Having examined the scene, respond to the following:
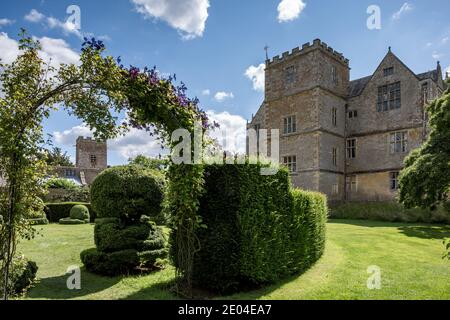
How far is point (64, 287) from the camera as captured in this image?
7.21 metres

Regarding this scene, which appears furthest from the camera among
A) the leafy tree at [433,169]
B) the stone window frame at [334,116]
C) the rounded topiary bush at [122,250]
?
the stone window frame at [334,116]

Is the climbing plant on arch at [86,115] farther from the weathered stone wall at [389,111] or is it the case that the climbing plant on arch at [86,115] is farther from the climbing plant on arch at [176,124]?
the weathered stone wall at [389,111]

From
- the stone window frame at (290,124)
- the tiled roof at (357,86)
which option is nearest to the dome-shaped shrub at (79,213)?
the stone window frame at (290,124)

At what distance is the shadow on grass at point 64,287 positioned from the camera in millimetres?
6551

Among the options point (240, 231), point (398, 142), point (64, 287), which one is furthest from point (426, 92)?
point (64, 287)

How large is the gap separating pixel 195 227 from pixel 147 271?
9.63 ft

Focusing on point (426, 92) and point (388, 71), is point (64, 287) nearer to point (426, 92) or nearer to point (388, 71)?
point (426, 92)

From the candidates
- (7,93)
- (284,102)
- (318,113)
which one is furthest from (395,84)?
(7,93)

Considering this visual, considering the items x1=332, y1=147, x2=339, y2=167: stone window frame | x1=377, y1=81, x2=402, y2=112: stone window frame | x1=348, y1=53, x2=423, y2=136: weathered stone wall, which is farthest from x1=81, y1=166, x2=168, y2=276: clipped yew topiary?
x1=377, y1=81, x2=402, y2=112: stone window frame

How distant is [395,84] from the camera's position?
2552 cm

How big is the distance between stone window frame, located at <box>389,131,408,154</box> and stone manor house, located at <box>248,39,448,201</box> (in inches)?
2.7

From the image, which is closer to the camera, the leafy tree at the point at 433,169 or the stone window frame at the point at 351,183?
the leafy tree at the point at 433,169

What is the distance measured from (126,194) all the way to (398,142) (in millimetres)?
23080
